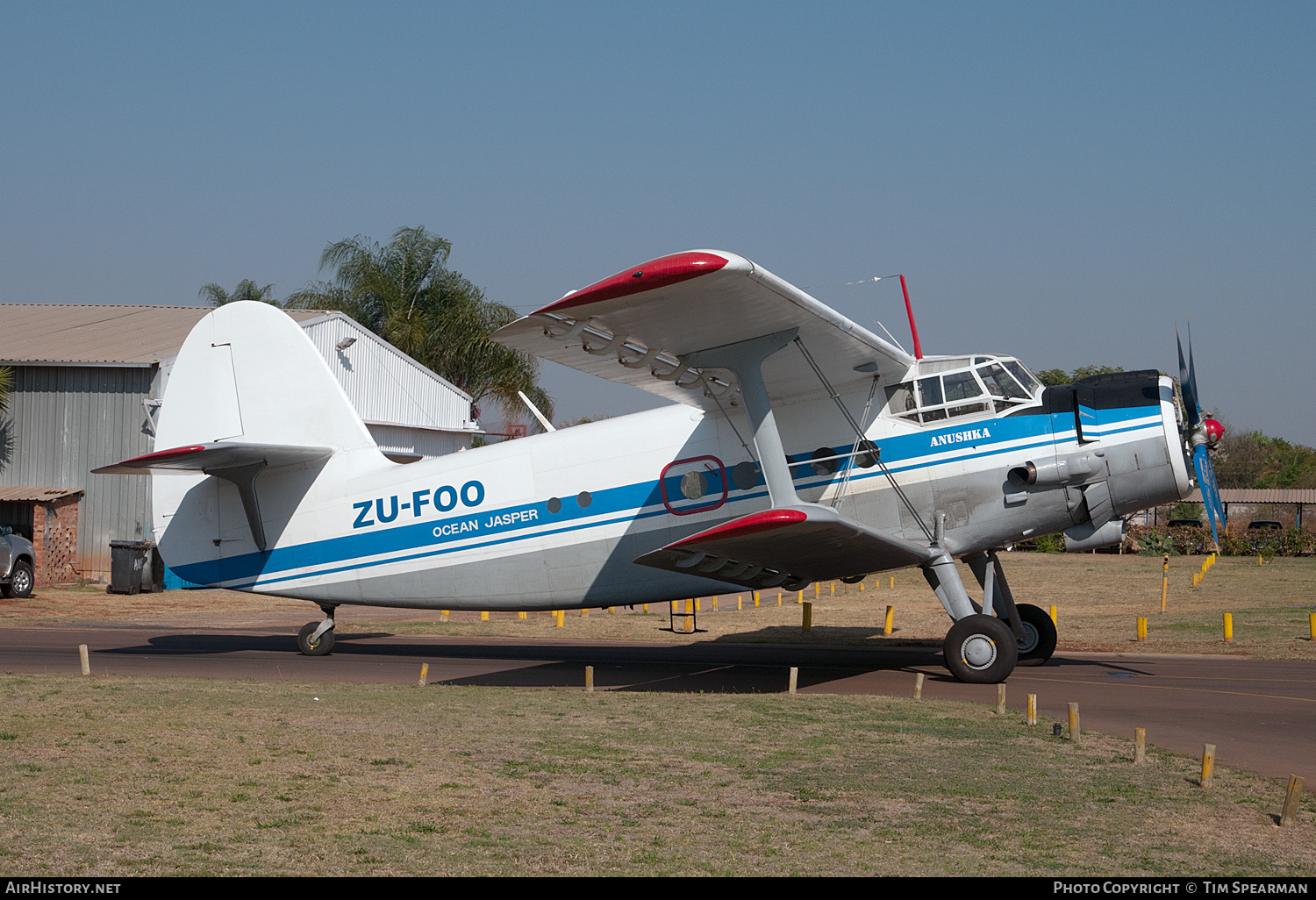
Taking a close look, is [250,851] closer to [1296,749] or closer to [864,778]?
[864,778]

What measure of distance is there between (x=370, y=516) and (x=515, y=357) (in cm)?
4042

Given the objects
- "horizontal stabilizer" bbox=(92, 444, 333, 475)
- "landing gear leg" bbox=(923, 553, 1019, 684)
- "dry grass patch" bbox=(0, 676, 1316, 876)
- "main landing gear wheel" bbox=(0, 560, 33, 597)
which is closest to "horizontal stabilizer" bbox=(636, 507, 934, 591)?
"landing gear leg" bbox=(923, 553, 1019, 684)

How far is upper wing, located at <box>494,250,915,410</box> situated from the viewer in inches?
422

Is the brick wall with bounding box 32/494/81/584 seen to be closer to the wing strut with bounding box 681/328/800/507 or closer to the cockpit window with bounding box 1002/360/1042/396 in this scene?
the wing strut with bounding box 681/328/800/507

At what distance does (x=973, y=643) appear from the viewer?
1381cm

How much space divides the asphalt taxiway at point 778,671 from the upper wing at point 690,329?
4218mm

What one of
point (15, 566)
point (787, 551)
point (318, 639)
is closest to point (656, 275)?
point (787, 551)

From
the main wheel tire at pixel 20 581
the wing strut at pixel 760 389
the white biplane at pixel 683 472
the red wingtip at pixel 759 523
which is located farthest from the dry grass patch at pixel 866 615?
the red wingtip at pixel 759 523

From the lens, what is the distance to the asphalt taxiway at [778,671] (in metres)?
11.3

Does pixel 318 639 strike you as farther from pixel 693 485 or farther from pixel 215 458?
pixel 693 485

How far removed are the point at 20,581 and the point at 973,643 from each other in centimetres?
2707

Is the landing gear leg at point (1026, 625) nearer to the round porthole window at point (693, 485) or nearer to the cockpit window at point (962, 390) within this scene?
the cockpit window at point (962, 390)

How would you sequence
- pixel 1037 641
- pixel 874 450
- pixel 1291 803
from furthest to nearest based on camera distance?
pixel 1037 641 < pixel 874 450 < pixel 1291 803

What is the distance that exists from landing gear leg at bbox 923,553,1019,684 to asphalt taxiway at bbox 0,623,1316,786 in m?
0.23
